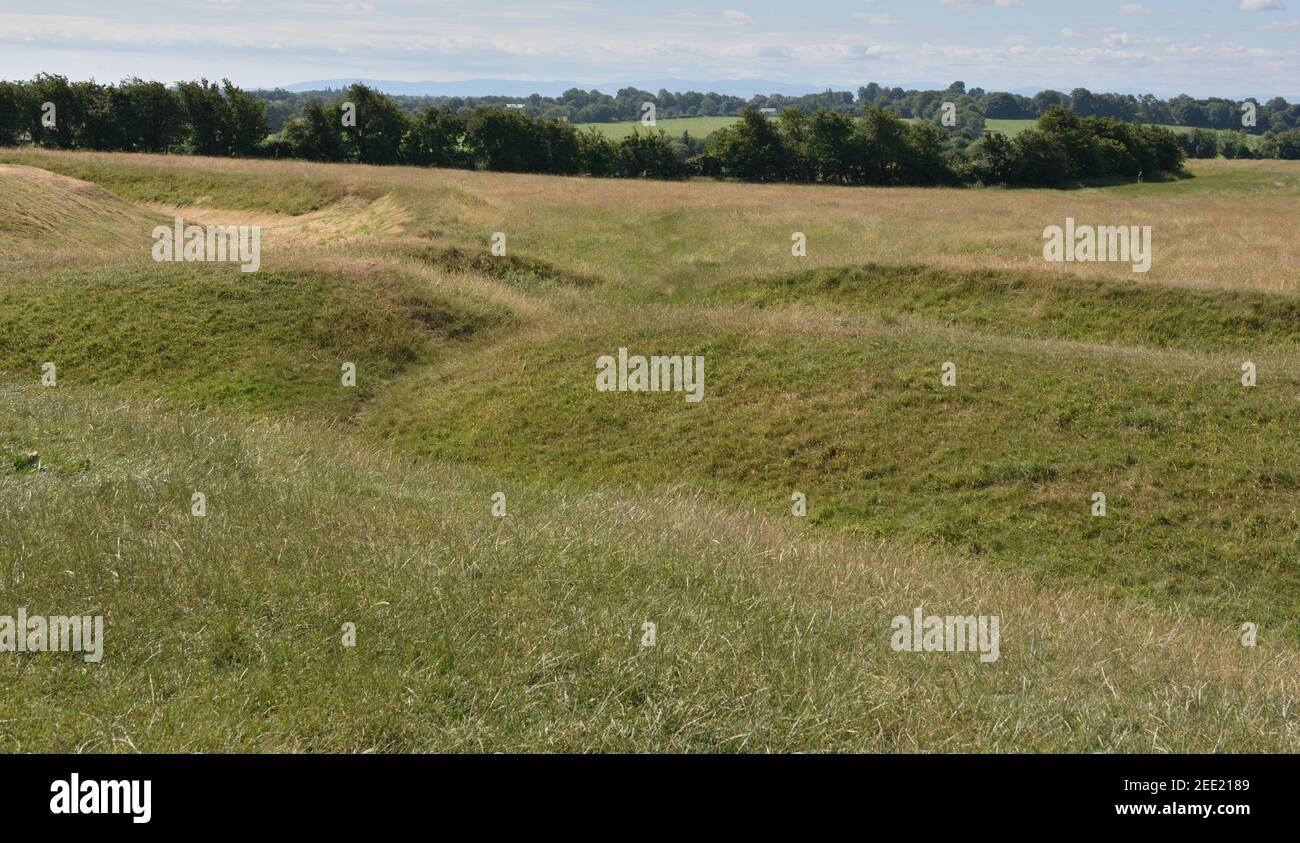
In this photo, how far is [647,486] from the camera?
20.0 metres

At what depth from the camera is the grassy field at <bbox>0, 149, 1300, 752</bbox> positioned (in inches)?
241

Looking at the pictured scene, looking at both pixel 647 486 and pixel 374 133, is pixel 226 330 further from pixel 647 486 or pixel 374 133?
pixel 374 133

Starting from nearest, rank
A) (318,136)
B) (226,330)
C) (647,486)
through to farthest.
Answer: (647,486)
(226,330)
(318,136)

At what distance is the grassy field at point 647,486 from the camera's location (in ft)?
20.1

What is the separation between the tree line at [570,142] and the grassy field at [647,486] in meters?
35.3

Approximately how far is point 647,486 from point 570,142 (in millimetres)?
70194

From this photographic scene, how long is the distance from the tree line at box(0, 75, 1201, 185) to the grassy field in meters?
35.3

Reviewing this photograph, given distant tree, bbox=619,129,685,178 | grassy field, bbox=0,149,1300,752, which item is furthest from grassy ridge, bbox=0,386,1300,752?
distant tree, bbox=619,129,685,178

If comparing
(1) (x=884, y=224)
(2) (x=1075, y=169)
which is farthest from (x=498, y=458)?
(2) (x=1075, y=169)

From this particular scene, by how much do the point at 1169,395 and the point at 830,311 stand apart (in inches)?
567

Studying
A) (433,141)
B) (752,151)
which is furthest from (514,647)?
(433,141)

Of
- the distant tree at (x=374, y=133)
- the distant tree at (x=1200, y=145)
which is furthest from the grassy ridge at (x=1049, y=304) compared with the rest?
the distant tree at (x=1200, y=145)

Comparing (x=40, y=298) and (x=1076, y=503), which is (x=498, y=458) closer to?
(x=1076, y=503)

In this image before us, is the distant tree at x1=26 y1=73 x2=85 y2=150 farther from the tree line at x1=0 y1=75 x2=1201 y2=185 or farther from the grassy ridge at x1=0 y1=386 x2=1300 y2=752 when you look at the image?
the grassy ridge at x1=0 y1=386 x2=1300 y2=752
